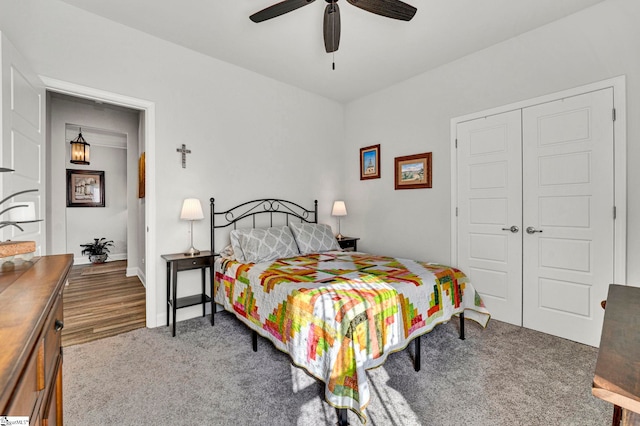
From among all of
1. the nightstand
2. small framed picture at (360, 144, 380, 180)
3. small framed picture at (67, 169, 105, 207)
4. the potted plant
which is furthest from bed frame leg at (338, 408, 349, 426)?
small framed picture at (67, 169, 105, 207)

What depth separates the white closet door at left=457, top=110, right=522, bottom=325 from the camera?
3.07 metres

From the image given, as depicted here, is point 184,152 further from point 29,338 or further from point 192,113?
point 29,338

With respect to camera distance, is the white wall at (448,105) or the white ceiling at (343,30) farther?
the white ceiling at (343,30)

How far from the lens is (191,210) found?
10.2 feet

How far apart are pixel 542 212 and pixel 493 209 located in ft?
1.42

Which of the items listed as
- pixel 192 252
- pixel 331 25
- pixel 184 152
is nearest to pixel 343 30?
pixel 331 25

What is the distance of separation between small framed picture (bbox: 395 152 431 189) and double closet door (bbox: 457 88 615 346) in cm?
39

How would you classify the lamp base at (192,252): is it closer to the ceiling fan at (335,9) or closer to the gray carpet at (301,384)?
the gray carpet at (301,384)

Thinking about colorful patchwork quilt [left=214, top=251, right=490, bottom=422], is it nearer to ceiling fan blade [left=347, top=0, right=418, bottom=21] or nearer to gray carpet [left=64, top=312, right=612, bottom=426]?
gray carpet [left=64, top=312, right=612, bottom=426]

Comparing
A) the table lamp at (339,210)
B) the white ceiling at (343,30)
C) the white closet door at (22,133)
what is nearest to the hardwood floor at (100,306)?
the white closet door at (22,133)

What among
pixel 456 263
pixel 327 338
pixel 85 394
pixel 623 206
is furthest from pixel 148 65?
pixel 623 206

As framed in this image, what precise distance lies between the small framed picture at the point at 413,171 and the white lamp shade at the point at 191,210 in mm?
2476

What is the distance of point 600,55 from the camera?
258 cm

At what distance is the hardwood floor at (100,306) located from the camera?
294 centimetres
